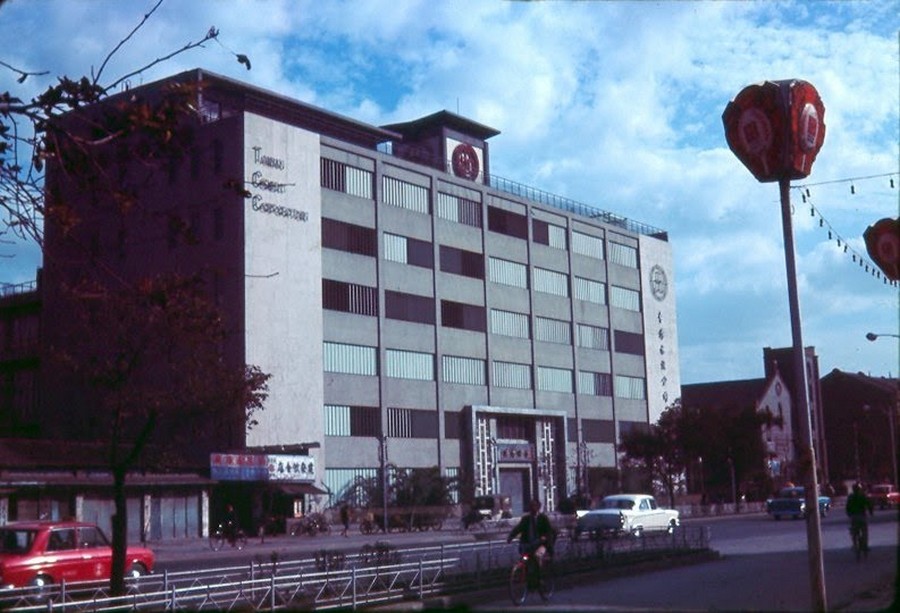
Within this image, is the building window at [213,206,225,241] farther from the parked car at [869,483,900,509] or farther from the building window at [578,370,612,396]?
the parked car at [869,483,900,509]

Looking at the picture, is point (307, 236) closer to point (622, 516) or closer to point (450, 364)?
point (450, 364)

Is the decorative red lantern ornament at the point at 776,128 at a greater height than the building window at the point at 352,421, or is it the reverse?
the decorative red lantern ornament at the point at 776,128

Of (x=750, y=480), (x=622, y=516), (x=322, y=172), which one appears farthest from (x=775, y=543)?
(x=750, y=480)

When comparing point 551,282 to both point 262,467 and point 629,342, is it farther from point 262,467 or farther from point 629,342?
point 262,467

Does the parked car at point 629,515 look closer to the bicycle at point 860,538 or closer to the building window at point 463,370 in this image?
the bicycle at point 860,538

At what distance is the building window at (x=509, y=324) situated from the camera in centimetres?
7838

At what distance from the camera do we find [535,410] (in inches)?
3157

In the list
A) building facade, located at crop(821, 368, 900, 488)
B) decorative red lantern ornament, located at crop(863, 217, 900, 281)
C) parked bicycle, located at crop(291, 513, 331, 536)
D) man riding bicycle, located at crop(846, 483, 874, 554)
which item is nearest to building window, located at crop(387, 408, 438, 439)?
parked bicycle, located at crop(291, 513, 331, 536)

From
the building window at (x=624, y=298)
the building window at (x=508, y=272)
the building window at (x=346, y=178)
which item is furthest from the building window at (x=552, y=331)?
the building window at (x=346, y=178)

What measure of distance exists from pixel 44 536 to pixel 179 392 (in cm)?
441

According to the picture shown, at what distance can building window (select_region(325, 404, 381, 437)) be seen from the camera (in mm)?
64688

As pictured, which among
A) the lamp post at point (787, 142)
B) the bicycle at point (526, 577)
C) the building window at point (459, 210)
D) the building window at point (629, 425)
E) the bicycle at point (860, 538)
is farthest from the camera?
the building window at point (629, 425)

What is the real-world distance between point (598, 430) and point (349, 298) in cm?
2774

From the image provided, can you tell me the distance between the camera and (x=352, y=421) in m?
66.2
